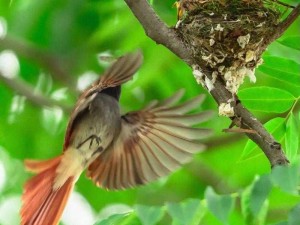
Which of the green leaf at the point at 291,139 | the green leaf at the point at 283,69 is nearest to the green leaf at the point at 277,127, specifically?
the green leaf at the point at 291,139

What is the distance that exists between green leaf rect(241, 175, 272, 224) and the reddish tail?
4.24 ft

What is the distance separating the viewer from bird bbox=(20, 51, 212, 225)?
3.71 m

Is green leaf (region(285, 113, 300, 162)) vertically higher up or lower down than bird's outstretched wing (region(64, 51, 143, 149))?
higher up

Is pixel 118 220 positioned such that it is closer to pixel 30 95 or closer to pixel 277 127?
pixel 277 127

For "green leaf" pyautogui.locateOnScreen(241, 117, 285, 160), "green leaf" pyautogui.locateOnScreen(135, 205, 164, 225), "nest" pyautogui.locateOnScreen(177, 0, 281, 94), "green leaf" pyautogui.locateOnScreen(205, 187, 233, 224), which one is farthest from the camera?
"nest" pyautogui.locateOnScreen(177, 0, 281, 94)

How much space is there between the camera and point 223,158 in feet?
17.2

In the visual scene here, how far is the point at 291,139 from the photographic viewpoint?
315cm

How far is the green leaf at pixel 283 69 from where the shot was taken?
330cm

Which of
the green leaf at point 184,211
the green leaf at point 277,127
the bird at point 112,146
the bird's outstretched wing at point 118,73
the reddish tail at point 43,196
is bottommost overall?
the reddish tail at point 43,196

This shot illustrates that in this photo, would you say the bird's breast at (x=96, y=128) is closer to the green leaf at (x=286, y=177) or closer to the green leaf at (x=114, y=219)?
the green leaf at (x=114, y=219)

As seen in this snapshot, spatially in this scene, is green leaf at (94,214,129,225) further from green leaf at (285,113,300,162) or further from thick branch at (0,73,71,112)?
thick branch at (0,73,71,112)

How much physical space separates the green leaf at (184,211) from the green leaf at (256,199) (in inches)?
5.3

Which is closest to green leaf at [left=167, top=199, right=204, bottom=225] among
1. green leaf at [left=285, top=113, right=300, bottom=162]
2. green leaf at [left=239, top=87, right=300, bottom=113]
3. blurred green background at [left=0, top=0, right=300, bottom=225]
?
green leaf at [left=285, top=113, right=300, bottom=162]

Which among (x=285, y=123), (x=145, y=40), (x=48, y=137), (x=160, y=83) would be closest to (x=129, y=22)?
(x=145, y=40)
